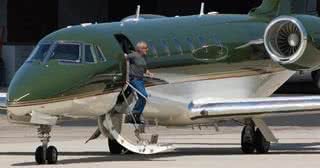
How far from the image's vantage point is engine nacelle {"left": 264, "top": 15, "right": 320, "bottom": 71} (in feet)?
73.0

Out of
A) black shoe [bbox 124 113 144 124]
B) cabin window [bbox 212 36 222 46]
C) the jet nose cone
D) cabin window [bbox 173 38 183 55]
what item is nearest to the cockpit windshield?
the jet nose cone

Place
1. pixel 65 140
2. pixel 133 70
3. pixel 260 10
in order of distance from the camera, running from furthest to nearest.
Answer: pixel 65 140 < pixel 260 10 < pixel 133 70

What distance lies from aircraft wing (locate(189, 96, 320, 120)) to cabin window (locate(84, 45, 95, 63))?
2782 millimetres

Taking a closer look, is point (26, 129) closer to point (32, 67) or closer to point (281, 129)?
point (281, 129)

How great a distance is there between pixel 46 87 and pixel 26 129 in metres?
13.9

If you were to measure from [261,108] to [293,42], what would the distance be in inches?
91.8

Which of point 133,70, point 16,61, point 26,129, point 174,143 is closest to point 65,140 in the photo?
point 174,143

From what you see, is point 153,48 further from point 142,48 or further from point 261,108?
point 261,108

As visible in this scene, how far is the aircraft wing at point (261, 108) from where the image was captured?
2078cm

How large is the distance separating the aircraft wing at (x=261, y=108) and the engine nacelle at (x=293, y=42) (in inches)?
64.1

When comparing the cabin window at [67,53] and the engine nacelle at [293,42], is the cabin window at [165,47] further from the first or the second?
the engine nacelle at [293,42]

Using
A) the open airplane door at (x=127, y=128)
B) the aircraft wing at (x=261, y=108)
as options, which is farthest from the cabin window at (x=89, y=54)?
the aircraft wing at (x=261, y=108)

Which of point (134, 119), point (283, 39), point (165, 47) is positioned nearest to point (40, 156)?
point (134, 119)

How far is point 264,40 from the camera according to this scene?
22.6 metres
